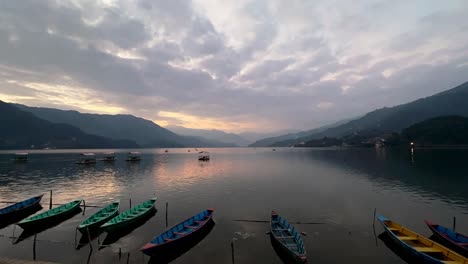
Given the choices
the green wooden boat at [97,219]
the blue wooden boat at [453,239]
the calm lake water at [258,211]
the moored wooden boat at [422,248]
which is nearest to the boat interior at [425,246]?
the moored wooden boat at [422,248]

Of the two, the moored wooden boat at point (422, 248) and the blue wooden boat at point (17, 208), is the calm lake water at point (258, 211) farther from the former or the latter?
the blue wooden boat at point (17, 208)

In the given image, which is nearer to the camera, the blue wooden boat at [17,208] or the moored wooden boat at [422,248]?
the moored wooden boat at [422,248]

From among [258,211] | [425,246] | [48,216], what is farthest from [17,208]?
[425,246]

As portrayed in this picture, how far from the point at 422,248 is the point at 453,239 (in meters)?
7.18

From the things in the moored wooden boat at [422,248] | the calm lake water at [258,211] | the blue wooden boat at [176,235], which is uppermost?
the blue wooden boat at [176,235]

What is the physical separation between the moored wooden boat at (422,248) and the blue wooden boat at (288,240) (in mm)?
12199

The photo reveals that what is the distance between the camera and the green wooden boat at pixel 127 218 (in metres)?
31.9

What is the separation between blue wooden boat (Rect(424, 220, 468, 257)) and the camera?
26.7 m

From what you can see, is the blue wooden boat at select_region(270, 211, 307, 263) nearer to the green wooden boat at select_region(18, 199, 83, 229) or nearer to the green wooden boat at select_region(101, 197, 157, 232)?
the green wooden boat at select_region(101, 197, 157, 232)

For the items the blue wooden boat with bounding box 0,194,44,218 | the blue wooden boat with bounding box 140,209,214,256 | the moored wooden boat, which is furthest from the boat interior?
the blue wooden boat with bounding box 0,194,44,218

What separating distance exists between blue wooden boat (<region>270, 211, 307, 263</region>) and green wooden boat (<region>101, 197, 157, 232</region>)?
21793 mm

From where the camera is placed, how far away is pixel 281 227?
32344 millimetres

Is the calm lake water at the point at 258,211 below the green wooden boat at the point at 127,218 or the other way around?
below

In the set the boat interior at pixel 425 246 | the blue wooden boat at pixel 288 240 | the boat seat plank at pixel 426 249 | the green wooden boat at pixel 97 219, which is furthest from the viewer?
the green wooden boat at pixel 97 219
